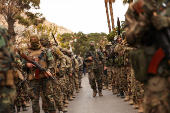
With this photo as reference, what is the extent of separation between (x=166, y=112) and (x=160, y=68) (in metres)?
0.54

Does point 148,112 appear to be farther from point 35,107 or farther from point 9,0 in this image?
point 9,0

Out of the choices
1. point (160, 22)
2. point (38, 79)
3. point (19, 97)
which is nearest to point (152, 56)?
point (160, 22)

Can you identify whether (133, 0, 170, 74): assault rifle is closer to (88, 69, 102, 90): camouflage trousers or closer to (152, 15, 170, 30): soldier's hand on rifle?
(152, 15, 170, 30): soldier's hand on rifle

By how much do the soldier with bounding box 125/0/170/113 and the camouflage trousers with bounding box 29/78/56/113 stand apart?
3.42 metres

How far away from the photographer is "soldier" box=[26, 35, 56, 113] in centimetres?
645

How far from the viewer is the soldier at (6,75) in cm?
353

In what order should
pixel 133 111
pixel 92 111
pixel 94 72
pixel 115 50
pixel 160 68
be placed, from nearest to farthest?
pixel 160 68 → pixel 133 111 → pixel 92 111 → pixel 115 50 → pixel 94 72

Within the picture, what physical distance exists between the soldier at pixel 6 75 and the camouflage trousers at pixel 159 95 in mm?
1869

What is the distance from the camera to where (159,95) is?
10.5ft

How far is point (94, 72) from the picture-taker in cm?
1166

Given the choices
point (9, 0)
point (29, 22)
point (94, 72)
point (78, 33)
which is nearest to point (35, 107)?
point (94, 72)

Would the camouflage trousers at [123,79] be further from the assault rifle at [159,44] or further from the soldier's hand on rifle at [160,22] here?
the soldier's hand on rifle at [160,22]

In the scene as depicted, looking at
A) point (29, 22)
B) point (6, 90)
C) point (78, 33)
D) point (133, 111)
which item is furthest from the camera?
point (78, 33)

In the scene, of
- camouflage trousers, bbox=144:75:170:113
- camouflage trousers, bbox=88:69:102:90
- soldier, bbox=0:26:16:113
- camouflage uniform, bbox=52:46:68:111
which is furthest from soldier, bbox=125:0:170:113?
camouflage trousers, bbox=88:69:102:90
